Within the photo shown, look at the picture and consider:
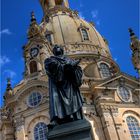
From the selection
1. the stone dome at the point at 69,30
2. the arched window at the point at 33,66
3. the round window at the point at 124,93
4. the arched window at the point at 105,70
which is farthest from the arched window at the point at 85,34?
the round window at the point at 124,93

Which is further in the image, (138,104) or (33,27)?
(33,27)

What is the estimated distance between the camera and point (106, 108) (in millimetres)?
30641

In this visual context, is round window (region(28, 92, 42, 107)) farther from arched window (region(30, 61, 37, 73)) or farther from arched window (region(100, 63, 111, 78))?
arched window (region(100, 63, 111, 78))

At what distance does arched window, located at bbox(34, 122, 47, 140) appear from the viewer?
3025 centimetres

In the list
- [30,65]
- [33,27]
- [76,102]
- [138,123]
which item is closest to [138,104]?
[138,123]

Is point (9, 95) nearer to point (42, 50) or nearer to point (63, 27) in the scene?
point (42, 50)

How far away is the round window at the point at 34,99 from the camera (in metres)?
31.6

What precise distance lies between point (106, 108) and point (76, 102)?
23.9 meters

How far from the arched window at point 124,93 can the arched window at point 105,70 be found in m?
5.47

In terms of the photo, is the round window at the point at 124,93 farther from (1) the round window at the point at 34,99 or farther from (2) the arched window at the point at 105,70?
(1) the round window at the point at 34,99

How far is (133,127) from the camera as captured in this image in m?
31.5

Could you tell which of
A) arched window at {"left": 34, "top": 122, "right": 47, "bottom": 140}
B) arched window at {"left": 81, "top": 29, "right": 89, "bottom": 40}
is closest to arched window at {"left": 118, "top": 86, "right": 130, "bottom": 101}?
arched window at {"left": 34, "top": 122, "right": 47, "bottom": 140}

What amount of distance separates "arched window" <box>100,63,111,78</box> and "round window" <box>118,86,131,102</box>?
548cm

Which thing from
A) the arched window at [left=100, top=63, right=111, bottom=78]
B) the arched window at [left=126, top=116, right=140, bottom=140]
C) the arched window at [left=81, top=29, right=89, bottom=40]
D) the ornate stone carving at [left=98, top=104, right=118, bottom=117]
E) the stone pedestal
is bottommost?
the stone pedestal
